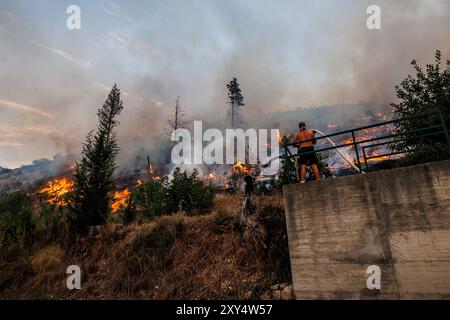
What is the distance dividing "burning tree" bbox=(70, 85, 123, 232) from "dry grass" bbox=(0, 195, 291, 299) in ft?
7.07

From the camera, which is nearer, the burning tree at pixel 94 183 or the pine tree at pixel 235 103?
the burning tree at pixel 94 183

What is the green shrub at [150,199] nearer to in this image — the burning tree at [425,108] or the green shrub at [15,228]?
the green shrub at [15,228]

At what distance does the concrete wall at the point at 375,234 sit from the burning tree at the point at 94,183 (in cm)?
1242

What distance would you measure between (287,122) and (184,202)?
8339 centimetres

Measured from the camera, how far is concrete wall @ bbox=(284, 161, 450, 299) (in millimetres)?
5863

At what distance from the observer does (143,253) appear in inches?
430

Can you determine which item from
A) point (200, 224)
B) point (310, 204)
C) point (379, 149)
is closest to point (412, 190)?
point (310, 204)

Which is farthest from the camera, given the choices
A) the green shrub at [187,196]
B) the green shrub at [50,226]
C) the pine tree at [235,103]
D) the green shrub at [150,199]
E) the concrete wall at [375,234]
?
the pine tree at [235,103]

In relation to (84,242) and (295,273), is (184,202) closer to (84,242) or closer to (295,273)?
(84,242)

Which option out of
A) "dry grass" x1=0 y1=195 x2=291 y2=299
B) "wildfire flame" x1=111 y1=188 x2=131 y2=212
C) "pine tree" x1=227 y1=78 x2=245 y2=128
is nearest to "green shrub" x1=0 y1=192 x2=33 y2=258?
"dry grass" x1=0 y1=195 x2=291 y2=299

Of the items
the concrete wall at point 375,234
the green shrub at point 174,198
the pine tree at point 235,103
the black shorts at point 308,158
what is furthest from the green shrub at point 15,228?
the pine tree at point 235,103

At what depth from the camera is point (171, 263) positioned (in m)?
10.5

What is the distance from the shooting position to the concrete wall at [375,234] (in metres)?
5.86

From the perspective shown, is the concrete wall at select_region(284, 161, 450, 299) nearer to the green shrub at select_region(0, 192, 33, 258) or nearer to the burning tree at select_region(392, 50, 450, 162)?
the burning tree at select_region(392, 50, 450, 162)
